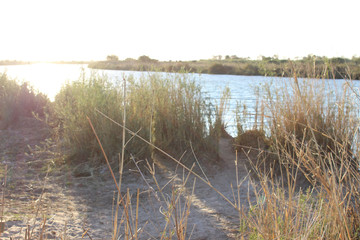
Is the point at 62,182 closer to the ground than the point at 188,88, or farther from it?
closer to the ground

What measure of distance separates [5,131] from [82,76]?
1.59 metres

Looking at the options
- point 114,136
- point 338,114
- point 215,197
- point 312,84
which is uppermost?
point 312,84

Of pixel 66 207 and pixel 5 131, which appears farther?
pixel 5 131

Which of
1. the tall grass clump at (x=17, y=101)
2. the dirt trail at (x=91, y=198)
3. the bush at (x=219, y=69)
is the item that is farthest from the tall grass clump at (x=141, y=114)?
the bush at (x=219, y=69)

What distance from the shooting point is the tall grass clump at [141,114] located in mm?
4648

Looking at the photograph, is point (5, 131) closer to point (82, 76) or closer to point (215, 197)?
point (82, 76)

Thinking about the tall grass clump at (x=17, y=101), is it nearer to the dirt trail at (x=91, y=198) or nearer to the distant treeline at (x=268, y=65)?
the dirt trail at (x=91, y=198)

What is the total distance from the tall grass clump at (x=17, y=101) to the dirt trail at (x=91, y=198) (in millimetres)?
820

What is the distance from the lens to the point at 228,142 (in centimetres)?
595

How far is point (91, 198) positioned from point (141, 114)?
1608 mm

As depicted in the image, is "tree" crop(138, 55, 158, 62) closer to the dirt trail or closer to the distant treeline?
the distant treeline

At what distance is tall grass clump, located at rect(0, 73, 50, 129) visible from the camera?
246 inches

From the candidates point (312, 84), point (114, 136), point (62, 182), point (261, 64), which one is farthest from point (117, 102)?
point (312, 84)

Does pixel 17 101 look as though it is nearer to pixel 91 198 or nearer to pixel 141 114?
pixel 141 114
